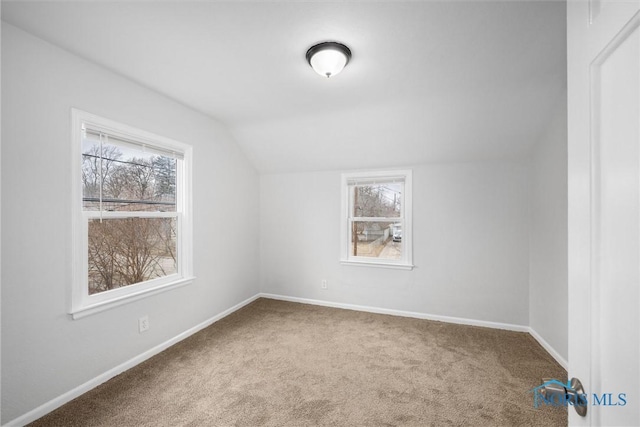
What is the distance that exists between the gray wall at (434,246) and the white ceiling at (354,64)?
39cm

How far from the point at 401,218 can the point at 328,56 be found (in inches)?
91.9

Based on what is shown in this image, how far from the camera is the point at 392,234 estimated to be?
374 centimetres

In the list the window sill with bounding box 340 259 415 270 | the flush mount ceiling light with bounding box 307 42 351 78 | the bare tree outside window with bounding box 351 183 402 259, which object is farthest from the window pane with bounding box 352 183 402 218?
the flush mount ceiling light with bounding box 307 42 351 78

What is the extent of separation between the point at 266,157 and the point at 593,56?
11.6 feet

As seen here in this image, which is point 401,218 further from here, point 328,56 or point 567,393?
point 567,393

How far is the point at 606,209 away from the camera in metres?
0.58

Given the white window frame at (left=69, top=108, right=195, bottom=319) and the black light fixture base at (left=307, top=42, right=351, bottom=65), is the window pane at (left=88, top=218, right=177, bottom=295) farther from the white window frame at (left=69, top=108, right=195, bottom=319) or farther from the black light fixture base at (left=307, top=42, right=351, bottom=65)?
the black light fixture base at (left=307, top=42, right=351, bottom=65)

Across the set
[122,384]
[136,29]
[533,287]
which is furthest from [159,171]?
[533,287]

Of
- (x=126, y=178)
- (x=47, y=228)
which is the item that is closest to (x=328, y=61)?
(x=126, y=178)

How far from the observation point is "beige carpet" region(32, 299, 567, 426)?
1825 millimetres

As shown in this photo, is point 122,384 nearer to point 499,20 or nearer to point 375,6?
point 375,6

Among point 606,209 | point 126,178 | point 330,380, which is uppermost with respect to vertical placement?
point 126,178

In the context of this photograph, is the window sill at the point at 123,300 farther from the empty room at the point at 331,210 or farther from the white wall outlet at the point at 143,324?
the white wall outlet at the point at 143,324

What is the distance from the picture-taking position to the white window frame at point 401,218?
3578mm
